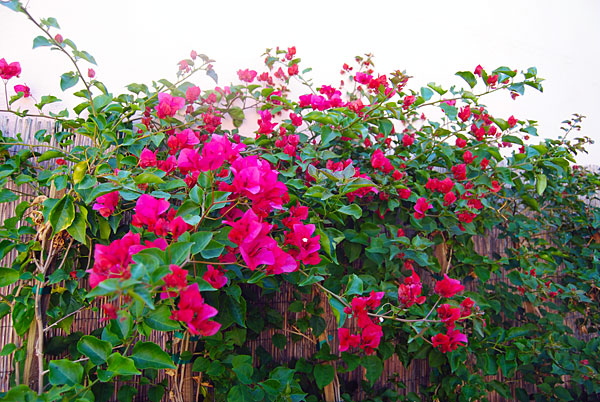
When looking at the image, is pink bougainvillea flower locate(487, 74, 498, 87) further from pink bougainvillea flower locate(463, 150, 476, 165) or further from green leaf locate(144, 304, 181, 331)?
green leaf locate(144, 304, 181, 331)

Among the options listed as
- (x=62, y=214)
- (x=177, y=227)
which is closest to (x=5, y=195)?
(x=62, y=214)

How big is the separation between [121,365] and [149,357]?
4 cm

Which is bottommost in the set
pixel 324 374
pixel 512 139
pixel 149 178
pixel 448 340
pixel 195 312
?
pixel 324 374

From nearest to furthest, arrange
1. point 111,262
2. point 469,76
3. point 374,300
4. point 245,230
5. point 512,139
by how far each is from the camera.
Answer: point 111,262 → point 245,230 → point 374,300 → point 469,76 → point 512,139

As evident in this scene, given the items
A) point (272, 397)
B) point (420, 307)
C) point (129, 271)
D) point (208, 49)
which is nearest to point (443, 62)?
point (208, 49)

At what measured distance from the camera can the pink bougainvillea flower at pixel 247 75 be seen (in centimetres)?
154

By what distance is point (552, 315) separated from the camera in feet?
5.66

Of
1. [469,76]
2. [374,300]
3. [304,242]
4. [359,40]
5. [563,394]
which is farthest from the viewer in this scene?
[359,40]

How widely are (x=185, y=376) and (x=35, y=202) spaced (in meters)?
0.65

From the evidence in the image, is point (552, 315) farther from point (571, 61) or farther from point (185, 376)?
point (571, 61)

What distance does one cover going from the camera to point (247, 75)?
1538 millimetres

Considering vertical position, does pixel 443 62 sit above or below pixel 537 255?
above

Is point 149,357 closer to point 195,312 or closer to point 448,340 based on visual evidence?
point 195,312

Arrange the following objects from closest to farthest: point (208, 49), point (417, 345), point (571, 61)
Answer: point (417, 345) → point (208, 49) → point (571, 61)
